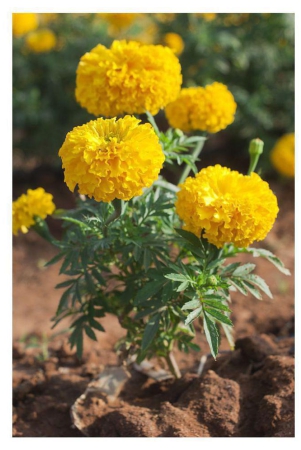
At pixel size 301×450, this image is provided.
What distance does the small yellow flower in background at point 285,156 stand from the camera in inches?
196

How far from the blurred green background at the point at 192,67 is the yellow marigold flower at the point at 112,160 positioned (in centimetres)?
322

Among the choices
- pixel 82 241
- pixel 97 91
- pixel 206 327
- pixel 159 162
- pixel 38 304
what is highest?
pixel 97 91

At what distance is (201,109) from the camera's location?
8.35 feet

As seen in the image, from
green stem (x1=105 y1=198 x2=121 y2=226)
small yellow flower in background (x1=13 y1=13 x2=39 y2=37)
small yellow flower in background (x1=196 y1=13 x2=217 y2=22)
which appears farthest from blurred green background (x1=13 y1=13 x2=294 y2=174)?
green stem (x1=105 y1=198 x2=121 y2=226)

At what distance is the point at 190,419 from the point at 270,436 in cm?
33

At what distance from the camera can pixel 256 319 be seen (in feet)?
12.0

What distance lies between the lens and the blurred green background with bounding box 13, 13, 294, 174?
5133 mm

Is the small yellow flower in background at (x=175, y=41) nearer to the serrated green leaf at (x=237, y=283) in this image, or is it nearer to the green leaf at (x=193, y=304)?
the serrated green leaf at (x=237, y=283)

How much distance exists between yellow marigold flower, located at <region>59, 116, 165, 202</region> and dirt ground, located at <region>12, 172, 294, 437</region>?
3.49ft

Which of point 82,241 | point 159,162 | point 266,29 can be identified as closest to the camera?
point 159,162

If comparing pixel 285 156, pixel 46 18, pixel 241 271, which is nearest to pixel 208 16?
pixel 285 156
